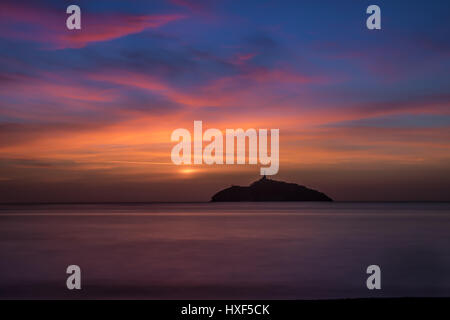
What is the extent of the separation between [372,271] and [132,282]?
1114 cm

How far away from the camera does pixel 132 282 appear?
57.7 ft

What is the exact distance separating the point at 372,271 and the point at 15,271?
16780mm
